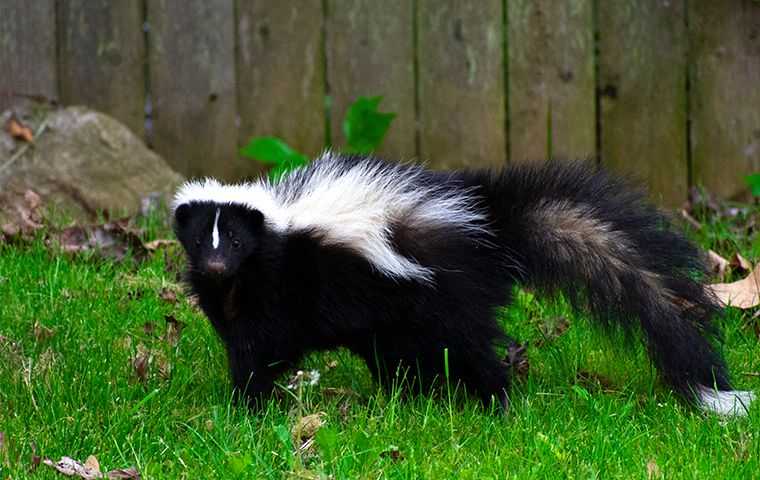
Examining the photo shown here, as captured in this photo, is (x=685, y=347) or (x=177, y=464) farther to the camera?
(x=685, y=347)

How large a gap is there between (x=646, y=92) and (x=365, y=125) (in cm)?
181

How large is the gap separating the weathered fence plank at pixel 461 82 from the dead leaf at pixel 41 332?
3401mm

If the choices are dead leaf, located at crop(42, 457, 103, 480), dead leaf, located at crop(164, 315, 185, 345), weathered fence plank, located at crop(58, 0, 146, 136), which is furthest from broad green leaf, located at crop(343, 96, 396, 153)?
dead leaf, located at crop(42, 457, 103, 480)

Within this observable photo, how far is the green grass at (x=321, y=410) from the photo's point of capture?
177 inches

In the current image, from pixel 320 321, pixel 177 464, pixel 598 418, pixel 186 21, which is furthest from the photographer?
pixel 186 21

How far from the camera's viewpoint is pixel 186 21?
844cm

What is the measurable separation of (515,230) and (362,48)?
130 inches

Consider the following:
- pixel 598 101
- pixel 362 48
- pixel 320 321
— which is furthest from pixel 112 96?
pixel 320 321

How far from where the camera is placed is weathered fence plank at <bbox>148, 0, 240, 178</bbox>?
8445 mm

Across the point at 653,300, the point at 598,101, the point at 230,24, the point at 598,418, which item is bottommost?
the point at 598,418

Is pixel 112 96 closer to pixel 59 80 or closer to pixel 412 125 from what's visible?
pixel 59 80

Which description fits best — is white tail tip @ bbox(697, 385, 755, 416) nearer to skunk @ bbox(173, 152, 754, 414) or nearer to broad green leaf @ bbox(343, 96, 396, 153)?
skunk @ bbox(173, 152, 754, 414)

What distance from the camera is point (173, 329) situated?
6258mm

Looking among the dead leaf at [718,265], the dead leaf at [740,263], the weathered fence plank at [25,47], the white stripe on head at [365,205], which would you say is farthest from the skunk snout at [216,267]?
the weathered fence plank at [25,47]
